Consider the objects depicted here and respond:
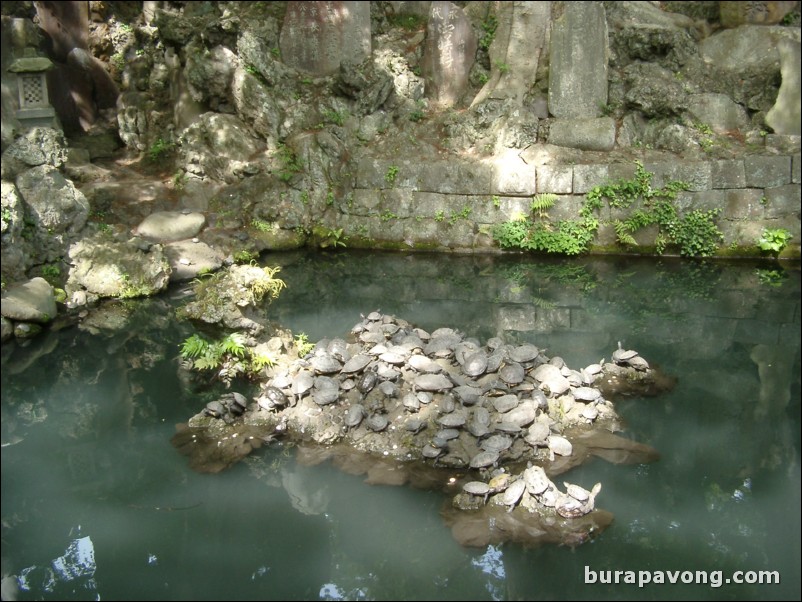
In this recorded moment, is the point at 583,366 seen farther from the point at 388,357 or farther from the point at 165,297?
the point at 165,297

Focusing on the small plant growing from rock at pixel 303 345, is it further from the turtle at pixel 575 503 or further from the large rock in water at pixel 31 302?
the large rock in water at pixel 31 302

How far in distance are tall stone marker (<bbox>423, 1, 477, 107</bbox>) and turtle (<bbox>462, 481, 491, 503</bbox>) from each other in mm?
11390

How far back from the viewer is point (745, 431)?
279 inches

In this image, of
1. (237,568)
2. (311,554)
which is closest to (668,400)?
(311,554)

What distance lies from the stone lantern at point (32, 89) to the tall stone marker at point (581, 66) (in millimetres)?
10220

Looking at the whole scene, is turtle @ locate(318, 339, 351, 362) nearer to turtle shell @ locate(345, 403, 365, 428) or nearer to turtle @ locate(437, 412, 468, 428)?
turtle shell @ locate(345, 403, 365, 428)

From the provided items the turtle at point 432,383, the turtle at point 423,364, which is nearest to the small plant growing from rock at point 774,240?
the turtle at point 423,364

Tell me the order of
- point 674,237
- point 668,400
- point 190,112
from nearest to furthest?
point 668,400
point 674,237
point 190,112

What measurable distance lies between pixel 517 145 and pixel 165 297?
7781mm

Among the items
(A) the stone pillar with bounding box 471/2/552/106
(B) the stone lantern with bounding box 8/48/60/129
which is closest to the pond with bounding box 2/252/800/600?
(B) the stone lantern with bounding box 8/48/60/129

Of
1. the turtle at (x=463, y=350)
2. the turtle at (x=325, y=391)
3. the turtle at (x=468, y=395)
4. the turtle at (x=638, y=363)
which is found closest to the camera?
the turtle at (x=468, y=395)

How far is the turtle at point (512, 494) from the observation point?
5.71 metres

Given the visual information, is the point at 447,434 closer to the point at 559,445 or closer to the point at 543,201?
the point at 559,445

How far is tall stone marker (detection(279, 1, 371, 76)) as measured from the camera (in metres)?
15.5
